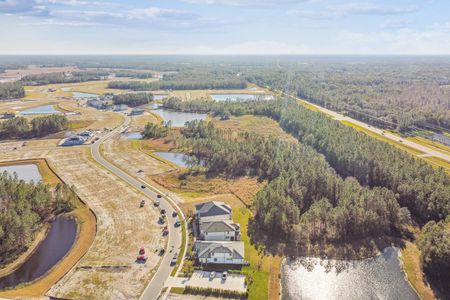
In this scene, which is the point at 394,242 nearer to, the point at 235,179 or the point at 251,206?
the point at 251,206

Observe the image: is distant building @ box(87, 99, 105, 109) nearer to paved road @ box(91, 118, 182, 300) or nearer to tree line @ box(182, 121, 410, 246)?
paved road @ box(91, 118, 182, 300)

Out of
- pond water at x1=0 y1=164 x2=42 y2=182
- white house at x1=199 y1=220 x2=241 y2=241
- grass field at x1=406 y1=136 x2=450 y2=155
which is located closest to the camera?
white house at x1=199 y1=220 x2=241 y2=241

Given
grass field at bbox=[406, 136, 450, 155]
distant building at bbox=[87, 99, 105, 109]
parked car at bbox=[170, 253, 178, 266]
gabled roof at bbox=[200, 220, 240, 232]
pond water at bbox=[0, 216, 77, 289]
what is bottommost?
pond water at bbox=[0, 216, 77, 289]

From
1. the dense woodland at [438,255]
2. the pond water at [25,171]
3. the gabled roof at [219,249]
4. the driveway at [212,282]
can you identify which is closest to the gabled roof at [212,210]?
the gabled roof at [219,249]

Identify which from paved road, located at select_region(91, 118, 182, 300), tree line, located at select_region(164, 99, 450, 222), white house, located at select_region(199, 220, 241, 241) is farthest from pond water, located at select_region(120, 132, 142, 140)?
white house, located at select_region(199, 220, 241, 241)

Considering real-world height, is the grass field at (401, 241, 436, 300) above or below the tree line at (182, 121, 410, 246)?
below

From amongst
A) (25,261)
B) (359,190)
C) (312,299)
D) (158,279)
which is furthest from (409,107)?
(25,261)

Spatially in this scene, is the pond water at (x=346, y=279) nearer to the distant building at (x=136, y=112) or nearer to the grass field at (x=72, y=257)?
the grass field at (x=72, y=257)
